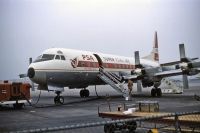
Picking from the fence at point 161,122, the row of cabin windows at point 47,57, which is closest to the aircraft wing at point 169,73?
the row of cabin windows at point 47,57

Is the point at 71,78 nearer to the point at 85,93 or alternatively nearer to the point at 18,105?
the point at 18,105

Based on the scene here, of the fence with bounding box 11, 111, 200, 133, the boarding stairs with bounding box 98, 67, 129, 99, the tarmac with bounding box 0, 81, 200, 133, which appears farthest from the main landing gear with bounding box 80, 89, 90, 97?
the fence with bounding box 11, 111, 200, 133

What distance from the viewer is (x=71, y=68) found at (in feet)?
78.6

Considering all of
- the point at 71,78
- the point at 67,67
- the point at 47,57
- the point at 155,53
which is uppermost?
the point at 155,53

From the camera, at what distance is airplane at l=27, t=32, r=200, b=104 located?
21797 millimetres

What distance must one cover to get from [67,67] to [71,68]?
0.49 metres

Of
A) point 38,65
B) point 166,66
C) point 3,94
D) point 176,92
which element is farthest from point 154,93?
point 3,94

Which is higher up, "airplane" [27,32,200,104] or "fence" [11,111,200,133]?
"airplane" [27,32,200,104]

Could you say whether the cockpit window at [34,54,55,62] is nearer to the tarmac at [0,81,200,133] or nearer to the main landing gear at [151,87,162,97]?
the tarmac at [0,81,200,133]

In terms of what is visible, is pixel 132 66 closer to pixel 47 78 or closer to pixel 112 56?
pixel 112 56

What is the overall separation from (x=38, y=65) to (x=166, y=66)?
14153 mm

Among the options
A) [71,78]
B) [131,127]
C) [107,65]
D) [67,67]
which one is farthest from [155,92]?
[131,127]

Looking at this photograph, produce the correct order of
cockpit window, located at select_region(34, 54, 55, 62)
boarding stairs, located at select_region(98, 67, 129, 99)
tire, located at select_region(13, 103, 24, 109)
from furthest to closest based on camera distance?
boarding stairs, located at select_region(98, 67, 129, 99), cockpit window, located at select_region(34, 54, 55, 62), tire, located at select_region(13, 103, 24, 109)

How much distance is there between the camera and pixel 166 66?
3027 centimetres
